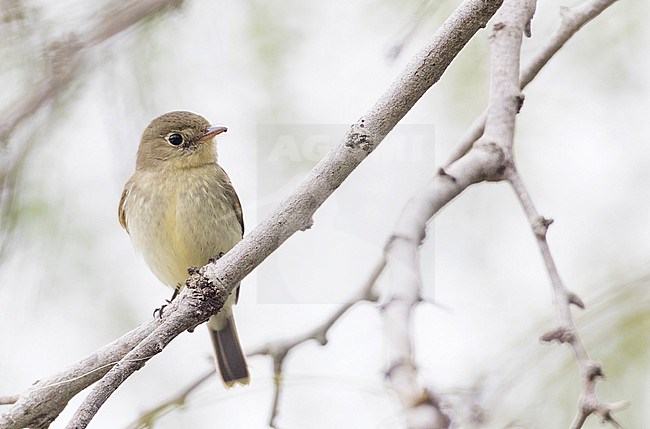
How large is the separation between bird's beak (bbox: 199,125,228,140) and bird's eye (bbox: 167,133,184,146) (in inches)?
5.6

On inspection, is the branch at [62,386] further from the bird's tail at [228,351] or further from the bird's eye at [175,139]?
the bird's eye at [175,139]

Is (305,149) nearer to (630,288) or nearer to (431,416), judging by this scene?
(630,288)

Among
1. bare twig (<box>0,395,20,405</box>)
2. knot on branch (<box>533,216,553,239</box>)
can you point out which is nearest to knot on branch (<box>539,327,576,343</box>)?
knot on branch (<box>533,216,553,239</box>)

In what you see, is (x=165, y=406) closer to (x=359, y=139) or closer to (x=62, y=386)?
(x=62, y=386)

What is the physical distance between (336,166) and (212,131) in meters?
2.39

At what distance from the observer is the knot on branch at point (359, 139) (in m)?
2.62

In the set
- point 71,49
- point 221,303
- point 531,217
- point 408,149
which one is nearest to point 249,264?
point 221,303

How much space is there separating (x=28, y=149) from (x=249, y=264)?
135 cm

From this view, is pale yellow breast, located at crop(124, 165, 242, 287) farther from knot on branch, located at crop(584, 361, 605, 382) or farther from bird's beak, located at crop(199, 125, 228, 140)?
knot on branch, located at crop(584, 361, 605, 382)

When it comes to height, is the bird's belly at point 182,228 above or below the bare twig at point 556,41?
below

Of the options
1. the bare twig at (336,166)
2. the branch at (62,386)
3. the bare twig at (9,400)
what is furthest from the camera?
the bare twig at (9,400)

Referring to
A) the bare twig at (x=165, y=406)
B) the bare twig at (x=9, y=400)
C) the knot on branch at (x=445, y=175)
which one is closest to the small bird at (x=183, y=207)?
the bare twig at (x=165, y=406)

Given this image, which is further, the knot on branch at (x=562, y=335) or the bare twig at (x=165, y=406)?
the bare twig at (x=165, y=406)

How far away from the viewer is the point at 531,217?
2455 mm
